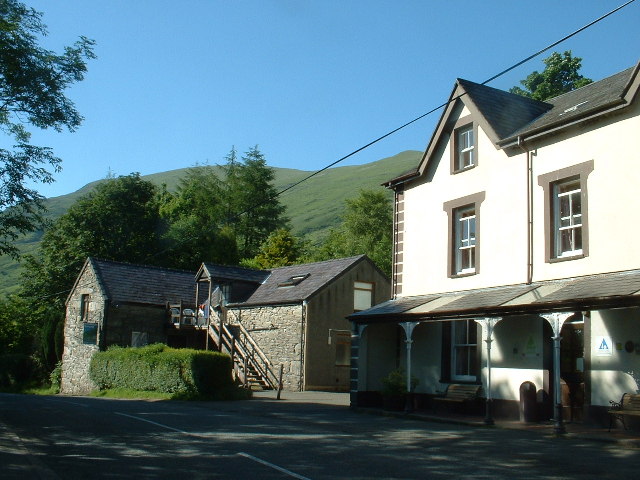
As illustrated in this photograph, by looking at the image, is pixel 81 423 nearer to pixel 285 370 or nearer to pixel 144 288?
pixel 285 370

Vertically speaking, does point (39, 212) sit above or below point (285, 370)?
above

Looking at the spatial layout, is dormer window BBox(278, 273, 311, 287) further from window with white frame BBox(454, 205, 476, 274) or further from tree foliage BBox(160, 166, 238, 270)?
window with white frame BBox(454, 205, 476, 274)

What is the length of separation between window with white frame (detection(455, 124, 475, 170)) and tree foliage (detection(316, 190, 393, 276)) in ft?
153

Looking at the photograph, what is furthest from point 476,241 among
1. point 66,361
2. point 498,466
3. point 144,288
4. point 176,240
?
point 176,240

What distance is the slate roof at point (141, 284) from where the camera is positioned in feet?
122

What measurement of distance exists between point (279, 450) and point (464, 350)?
31.6 feet

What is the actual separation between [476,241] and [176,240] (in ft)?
132

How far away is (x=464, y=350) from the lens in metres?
19.5

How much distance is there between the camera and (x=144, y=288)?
38.8 meters

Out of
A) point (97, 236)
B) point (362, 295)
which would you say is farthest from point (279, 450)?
point (97, 236)

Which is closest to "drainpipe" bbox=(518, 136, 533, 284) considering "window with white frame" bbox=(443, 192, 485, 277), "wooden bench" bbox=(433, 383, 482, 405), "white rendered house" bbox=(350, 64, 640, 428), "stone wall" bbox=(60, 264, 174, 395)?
"white rendered house" bbox=(350, 64, 640, 428)

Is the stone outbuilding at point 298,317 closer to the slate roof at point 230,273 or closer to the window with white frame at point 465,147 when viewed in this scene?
the slate roof at point 230,273

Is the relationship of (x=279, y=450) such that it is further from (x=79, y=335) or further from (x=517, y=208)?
(x=79, y=335)

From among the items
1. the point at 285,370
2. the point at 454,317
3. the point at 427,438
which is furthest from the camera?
the point at 285,370
